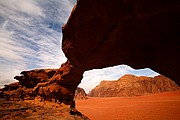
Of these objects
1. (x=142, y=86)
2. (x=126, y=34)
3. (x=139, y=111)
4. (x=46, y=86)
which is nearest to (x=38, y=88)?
(x=46, y=86)

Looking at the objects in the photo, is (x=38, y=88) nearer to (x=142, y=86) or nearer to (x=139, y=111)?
(x=139, y=111)

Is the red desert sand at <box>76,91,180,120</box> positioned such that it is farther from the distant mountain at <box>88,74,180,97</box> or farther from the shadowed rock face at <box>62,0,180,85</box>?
the distant mountain at <box>88,74,180,97</box>

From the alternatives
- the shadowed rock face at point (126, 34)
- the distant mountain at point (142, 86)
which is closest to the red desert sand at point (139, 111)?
the shadowed rock face at point (126, 34)

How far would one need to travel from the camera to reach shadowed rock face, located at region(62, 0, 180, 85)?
379 centimetres

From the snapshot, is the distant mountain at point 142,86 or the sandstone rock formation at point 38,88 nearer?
the sandstone rock formation at point 38,88

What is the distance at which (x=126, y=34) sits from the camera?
199 inches

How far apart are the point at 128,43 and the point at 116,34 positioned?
0.94m

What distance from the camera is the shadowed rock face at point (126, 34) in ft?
12.4

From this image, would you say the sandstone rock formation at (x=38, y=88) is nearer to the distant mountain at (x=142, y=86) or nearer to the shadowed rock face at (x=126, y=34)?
the shadowed rock face at (x=126, y=34)

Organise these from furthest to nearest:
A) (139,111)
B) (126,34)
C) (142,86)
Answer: (142,86) → (139,111) → (126,34)

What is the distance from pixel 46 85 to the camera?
9.76m

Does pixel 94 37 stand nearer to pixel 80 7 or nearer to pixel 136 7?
pixel 80 7

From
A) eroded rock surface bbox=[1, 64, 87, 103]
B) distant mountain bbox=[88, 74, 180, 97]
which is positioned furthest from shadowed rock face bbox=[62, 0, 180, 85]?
distant mountain bbox=[88, 74, 180, 97]

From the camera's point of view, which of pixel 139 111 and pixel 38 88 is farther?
pixel 139 111
